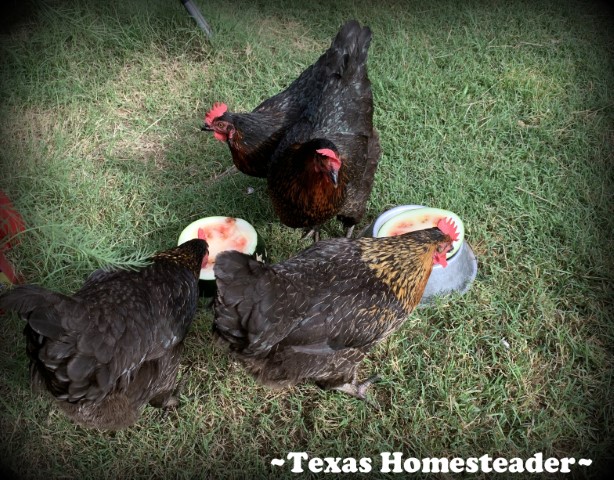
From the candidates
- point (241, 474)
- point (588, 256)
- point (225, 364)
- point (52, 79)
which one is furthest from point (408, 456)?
point (52, 79)

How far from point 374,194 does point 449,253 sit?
1116 mm

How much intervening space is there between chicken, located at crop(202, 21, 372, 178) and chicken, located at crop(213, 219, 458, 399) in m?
1.09

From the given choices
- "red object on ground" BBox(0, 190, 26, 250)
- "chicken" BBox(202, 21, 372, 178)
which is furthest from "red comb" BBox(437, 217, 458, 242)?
"red object on ground" BBox(0, 190, 26, 250)

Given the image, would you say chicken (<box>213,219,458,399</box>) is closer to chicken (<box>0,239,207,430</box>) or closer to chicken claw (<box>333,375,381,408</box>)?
chicken claw (<box>333,375,381,408</box>)

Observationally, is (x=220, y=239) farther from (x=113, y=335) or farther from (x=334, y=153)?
(x=113, y=335)

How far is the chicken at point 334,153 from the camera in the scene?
320 centimetres

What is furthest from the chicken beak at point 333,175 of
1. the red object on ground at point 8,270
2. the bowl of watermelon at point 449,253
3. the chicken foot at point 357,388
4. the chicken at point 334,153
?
the red object on ground at point 8,270

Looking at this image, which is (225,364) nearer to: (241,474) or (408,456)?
(241,474)

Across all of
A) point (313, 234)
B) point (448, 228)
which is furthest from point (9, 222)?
point (448, 228)

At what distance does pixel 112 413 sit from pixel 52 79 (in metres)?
3.94

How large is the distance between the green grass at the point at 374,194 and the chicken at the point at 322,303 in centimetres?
44

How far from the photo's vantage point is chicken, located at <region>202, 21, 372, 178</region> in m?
3.71

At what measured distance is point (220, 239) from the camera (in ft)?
11.7

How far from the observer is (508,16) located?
555 centimetres
